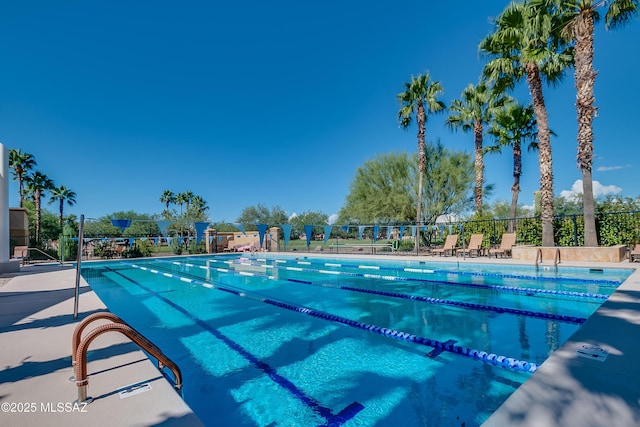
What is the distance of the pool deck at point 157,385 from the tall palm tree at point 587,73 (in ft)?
24.9

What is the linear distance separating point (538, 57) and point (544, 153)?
133 inches

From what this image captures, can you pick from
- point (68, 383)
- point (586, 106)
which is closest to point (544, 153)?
point (586, 106)

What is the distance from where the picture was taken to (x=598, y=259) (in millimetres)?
9031

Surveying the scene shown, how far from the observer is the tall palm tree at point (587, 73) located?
9.17 metres

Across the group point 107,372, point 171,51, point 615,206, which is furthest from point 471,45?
point 107,372

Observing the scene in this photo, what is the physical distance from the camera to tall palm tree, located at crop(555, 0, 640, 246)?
30.1 feet

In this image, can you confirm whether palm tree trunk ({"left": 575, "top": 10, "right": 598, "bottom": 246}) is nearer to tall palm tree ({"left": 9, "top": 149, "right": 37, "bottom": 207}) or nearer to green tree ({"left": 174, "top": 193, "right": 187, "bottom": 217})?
tall palm tree ({"left": 9, "top": 149, "right": 37, "bottom": 207})

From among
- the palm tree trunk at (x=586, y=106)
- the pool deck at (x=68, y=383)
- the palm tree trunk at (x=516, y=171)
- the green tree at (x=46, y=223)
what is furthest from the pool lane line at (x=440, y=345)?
the green tree at (x=46, y=223)

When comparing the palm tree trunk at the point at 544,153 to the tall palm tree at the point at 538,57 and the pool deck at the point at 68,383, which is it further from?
the pool deck at the point at 68,383

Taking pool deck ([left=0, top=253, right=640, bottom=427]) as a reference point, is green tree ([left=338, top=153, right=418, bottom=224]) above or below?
above

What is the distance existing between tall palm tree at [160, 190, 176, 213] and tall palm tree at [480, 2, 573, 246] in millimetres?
A: 43277

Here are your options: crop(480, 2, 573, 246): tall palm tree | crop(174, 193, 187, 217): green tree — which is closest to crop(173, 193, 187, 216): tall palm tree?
crop(174, 193, 187, 217): green tree

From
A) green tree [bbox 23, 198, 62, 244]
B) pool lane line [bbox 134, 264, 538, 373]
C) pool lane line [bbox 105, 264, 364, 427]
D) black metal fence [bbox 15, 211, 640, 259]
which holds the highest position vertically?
green tree [bbox 23, 198, 62, 244]

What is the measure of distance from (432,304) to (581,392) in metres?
4.26
